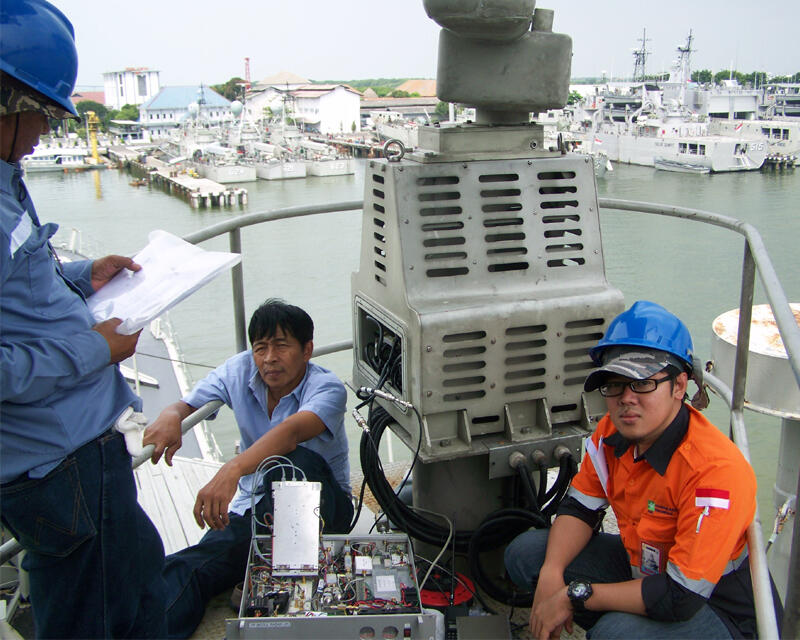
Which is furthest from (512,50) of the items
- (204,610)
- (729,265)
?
(729,265)

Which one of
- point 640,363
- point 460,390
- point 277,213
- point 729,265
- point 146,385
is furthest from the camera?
point 729,265

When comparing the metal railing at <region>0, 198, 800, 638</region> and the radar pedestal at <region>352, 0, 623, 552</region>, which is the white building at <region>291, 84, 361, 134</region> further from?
the radar pedestal at <region>352, 0, 623, 552</region>

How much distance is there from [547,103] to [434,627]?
1316mm

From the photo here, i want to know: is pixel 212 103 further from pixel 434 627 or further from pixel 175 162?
pixel 434 627

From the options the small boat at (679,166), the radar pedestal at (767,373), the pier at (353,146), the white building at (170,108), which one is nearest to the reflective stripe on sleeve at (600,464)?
the radar pedestal at (767,373)

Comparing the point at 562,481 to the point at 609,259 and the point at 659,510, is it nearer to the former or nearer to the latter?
the point at 659,510

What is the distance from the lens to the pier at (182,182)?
29.0 metres

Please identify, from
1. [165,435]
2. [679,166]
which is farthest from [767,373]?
[679,166]

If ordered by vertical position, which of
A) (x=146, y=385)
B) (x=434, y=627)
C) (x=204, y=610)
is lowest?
(x=146, y=385)

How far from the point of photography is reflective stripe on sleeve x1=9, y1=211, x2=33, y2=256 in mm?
1240

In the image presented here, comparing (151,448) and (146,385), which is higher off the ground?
(151,448)

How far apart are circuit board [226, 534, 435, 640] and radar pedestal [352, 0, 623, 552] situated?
0.90 feet

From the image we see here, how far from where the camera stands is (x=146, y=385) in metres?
11.9

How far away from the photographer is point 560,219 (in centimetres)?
195
